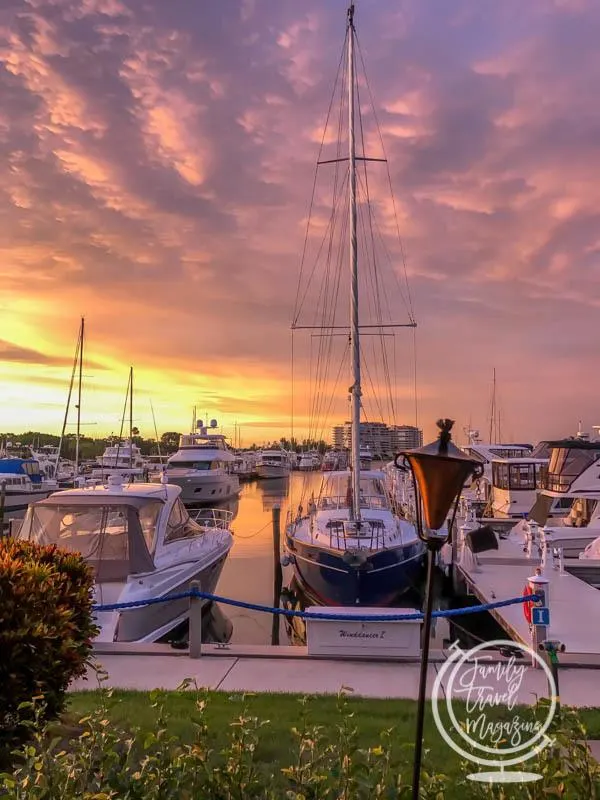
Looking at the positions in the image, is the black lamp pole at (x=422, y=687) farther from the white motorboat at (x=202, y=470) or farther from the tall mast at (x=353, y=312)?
the white motorboat at (x=202, y=470)

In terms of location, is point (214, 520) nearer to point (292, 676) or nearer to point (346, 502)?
point (346, 502)

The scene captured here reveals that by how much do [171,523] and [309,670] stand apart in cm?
716

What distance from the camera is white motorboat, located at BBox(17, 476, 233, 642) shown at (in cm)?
1059

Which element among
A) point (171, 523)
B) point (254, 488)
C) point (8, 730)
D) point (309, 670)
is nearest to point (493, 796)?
point (8, 730)

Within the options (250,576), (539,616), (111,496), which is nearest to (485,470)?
(250,576)

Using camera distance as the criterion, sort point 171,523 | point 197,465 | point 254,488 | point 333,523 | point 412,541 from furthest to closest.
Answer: point 254,488 < point 197,465 < point 333,523 < point 412,541 < point 171,523

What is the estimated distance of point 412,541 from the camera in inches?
585

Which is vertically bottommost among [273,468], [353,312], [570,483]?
[570,483]

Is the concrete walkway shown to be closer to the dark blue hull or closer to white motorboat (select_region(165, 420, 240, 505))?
the dark blue hull

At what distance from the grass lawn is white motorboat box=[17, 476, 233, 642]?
3.97m

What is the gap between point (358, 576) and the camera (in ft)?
44.9

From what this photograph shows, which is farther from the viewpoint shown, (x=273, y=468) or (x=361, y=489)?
(x=273, y=468)

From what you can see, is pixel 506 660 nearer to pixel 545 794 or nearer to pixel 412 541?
pixel 545 794

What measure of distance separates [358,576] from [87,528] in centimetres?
625
